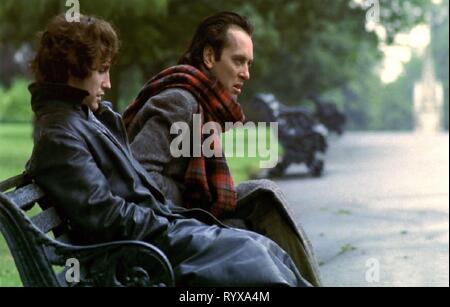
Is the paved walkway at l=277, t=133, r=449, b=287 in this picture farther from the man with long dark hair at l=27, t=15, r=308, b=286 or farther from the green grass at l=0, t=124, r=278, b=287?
the man with long dark hair at l=27, t=15, r=308, b=286

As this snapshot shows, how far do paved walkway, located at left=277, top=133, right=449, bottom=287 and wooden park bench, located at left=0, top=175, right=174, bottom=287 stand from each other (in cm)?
328

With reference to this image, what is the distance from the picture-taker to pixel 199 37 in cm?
Answer: 353

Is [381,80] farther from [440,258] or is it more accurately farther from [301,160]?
[440,258]

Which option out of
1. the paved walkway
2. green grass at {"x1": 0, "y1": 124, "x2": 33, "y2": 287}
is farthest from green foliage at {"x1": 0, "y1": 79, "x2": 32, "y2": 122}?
the paved walkway

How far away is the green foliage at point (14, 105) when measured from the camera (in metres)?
31.8

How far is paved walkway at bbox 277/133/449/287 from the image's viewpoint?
20.7 ft

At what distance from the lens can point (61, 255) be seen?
8.60ft

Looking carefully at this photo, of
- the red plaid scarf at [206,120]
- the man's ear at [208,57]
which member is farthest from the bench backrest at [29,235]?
the man's ear at [208,57]

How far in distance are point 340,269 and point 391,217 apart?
315cm

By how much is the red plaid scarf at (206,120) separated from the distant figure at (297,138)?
9.16 meters

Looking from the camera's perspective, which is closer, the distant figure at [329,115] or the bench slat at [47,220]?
the bench slat at [47,220]

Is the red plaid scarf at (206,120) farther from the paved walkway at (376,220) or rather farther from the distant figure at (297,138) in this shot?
the distant figure at (297,138)

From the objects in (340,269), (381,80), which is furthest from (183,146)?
(381,80)

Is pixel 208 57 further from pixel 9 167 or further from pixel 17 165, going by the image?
pixel 17 165
